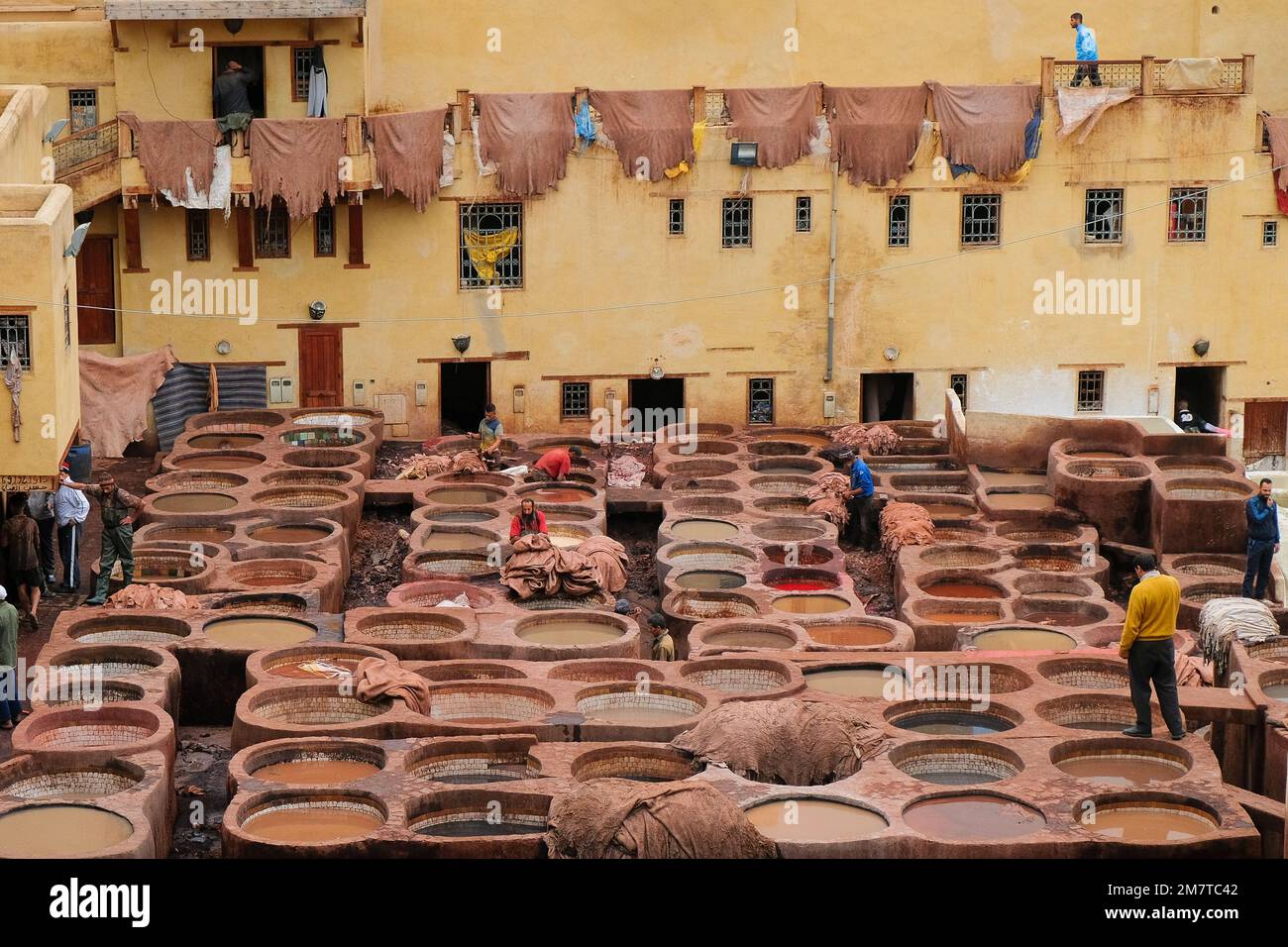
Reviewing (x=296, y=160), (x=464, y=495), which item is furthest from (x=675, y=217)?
(x=464, y=495)

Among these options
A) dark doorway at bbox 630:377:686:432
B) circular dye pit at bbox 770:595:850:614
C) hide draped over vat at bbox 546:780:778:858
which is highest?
dark doorway at bbox 630:377:686:432

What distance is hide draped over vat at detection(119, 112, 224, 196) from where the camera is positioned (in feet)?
122

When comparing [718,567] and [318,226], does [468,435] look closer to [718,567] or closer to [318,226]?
[318,226]

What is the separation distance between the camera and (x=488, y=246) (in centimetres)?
3878

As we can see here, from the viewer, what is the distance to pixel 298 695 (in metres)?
26.8

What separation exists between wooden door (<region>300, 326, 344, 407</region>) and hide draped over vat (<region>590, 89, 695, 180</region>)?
18.0 feet

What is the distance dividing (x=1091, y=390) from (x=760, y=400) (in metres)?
5.38

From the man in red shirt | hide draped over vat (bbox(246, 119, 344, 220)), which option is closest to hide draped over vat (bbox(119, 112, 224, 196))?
hide draped over vat (bbox(246, 119, 344, 220))

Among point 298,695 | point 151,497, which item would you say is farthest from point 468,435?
point 298,695

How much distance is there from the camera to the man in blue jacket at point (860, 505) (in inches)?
1380

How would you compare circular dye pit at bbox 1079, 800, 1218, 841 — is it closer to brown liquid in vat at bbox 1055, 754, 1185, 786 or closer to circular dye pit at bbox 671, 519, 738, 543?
brown liquid in vat at bbox 1055, 754, 1185, 786

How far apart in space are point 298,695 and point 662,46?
16.6m

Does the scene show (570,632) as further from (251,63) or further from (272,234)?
Result: (251,63)

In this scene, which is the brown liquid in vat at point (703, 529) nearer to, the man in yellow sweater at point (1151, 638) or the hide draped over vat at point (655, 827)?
the man in yellow sweater at point (1151, 638)
